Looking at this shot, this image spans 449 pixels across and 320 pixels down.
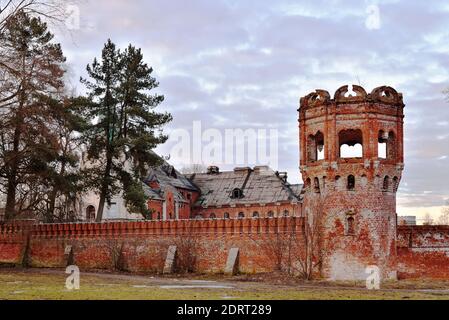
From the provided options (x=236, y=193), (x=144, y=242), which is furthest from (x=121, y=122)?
(x=236, y=193)

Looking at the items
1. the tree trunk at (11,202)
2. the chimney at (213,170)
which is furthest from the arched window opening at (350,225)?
the chimney at (213,170)

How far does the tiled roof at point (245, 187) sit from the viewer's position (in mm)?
65062

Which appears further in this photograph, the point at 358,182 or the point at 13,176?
the point at 13,176

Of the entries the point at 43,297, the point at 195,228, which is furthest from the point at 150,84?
the point at 43,297

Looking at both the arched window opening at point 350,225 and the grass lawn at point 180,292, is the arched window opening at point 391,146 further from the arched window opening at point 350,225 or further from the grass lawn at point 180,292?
the grass lawn at point 180,292

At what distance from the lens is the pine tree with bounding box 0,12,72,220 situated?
98.3 ft

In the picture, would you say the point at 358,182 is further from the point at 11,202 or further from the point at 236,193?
the point at 236,193

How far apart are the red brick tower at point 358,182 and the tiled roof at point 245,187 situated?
3261 cm

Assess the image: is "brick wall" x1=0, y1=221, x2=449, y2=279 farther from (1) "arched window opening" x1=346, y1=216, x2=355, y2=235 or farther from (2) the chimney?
(2) the chimney

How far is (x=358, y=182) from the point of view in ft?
99.4

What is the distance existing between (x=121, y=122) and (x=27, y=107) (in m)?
11.7

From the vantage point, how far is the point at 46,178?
35.6 metres

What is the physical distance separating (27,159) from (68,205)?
5581 millimetres
